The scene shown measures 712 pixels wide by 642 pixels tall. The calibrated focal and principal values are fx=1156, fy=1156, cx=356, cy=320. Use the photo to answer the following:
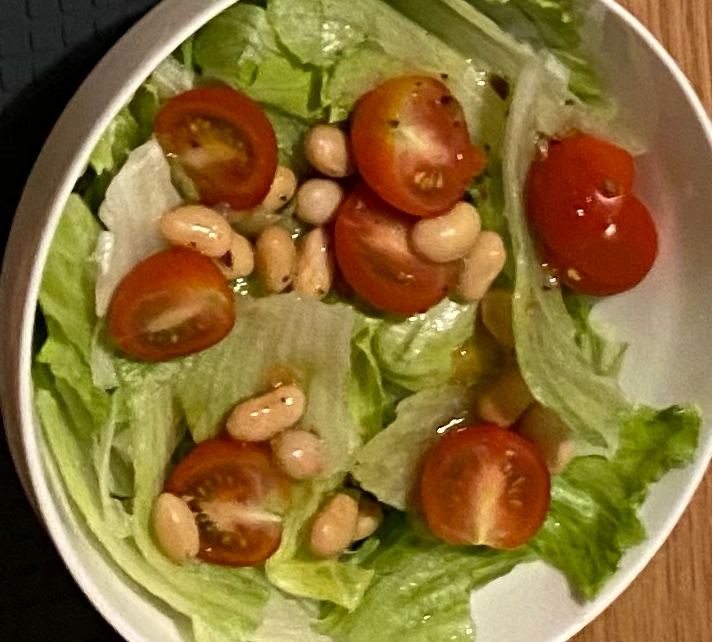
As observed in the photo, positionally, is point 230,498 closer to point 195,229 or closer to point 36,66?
point 195,229

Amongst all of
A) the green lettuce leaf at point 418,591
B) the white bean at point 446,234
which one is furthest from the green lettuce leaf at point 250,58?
the green lettuce leaf at point 418,591

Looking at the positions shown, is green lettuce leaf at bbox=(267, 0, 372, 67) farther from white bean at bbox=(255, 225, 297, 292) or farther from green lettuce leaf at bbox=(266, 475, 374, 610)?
green lettuce leaf at bbox=(266, 475, 374, 610)

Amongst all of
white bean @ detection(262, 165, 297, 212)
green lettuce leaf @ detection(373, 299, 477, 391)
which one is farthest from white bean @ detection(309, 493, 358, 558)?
white bean @ detection(262, 165, 297, 212)

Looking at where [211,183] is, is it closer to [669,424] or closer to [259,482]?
Result: [259,482]

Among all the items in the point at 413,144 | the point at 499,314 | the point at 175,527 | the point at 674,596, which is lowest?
the point at 674,596

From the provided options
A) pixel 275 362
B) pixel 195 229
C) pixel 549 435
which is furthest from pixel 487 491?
pixel 195 229

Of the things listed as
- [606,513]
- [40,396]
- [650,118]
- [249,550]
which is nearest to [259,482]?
[249,550]

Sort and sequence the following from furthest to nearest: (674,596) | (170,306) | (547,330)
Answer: (674,596) → (547,330) → (170,306)
